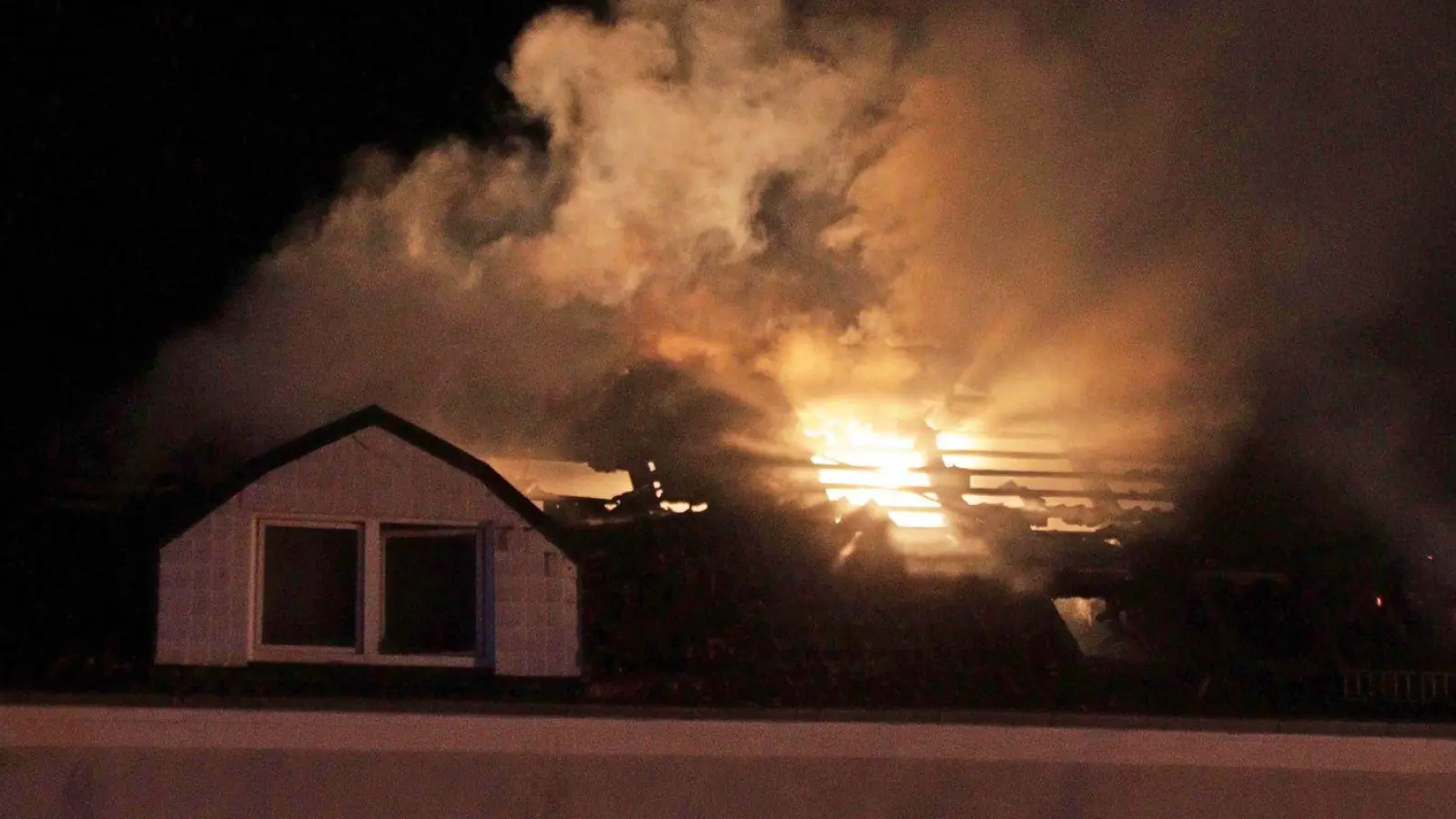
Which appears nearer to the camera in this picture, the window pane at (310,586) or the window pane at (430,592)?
the window pane at (310,586)

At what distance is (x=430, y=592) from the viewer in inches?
320

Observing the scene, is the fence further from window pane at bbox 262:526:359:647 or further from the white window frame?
window pane at bbox 262:526:359:647

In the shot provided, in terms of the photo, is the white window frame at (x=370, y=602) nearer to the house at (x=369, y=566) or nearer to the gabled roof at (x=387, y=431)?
the house at (x=369, y=566)

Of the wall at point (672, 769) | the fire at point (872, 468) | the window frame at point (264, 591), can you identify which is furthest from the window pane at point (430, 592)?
the fire at point (872, 468)

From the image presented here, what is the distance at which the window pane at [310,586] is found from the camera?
25.9ft

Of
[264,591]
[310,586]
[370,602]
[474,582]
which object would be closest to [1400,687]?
[474,582]

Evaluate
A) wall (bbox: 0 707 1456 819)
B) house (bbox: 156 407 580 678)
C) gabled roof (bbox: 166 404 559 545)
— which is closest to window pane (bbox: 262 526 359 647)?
house (bbox: 156 407 580 678)

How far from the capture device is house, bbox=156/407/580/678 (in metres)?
7.79

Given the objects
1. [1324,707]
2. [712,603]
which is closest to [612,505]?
[712,603]

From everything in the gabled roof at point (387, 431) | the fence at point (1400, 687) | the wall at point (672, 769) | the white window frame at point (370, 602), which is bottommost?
the wall at point (672, 769)

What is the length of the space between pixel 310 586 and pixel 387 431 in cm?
76

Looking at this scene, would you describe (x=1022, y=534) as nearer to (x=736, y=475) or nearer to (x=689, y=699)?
(x=736, y=475)

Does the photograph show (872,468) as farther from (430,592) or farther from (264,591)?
(264,591)

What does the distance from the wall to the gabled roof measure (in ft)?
3.64
